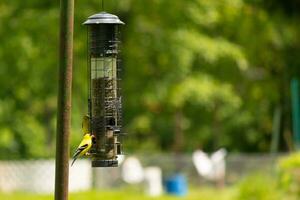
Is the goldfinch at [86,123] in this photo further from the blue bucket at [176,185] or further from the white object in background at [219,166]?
the white object in background at [219,166]

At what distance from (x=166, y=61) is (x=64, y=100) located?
66.8 feet

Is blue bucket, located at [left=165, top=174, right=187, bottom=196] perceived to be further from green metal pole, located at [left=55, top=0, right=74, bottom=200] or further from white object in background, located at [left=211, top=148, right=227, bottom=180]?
green metal pole, located at [left=55, top=0, right=74, bottom=200]

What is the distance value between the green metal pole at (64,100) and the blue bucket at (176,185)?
16462mm

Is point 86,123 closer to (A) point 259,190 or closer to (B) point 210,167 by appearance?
(A) point 259,190

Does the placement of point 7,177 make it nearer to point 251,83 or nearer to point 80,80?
point 80,80

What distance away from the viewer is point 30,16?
2669 centimetres

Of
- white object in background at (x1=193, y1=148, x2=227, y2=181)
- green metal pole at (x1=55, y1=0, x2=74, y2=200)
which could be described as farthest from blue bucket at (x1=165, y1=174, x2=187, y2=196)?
green metal pole at (x1=55, y1=0, x2=74, y2=200)

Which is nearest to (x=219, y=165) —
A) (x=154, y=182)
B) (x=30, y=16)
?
(x=154, y=182)

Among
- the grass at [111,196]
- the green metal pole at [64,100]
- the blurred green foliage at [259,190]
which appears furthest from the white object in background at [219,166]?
the green metal pole at [64,100]

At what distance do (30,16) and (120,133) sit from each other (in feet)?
62.3

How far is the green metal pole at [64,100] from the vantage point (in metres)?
6.79

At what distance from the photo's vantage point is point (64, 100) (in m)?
6.83

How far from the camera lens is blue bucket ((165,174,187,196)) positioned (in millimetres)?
23462

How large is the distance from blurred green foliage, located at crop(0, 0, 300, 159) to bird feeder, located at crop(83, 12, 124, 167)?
17.1 metres
